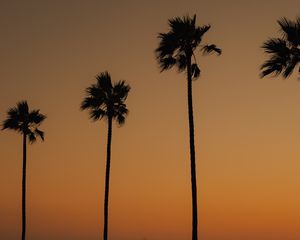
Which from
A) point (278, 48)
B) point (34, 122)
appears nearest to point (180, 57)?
point (278, 48)

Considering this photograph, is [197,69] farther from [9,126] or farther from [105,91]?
[9,126]

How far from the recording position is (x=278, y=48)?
3747 centimetres

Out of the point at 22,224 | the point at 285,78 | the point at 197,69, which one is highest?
the point at 197,69

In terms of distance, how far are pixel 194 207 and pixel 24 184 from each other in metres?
26.9

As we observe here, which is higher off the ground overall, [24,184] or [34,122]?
[34,122]

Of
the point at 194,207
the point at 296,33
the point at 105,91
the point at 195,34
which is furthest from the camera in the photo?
the point at 105,91

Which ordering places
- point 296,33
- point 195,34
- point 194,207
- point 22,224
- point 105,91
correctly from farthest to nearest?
point 22,224 → point 105,91 → point 195,34 → point 194,207 → point 296,33

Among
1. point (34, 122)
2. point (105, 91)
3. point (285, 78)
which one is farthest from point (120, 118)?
point (285, 78)

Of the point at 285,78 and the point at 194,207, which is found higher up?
the point at 285,78

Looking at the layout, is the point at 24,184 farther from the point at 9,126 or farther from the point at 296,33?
the point at 296,33

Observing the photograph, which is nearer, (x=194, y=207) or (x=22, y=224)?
(x=194, y=207)

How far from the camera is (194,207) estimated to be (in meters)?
43.5

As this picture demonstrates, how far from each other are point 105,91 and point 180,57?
44.3 ft

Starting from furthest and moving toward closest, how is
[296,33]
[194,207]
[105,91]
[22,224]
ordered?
[22,224]
[105,91]
[194,207]
[296,33]
